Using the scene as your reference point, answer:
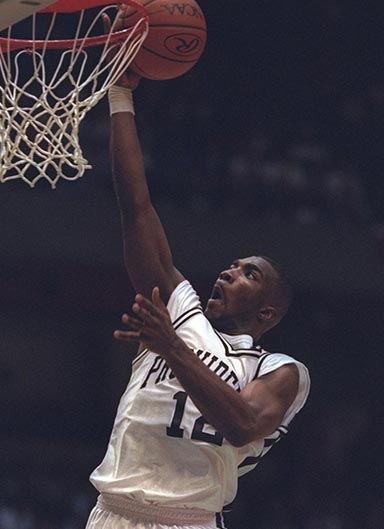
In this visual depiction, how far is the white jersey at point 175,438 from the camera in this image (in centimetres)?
401

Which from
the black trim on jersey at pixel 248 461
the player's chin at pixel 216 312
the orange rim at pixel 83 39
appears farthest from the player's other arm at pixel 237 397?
the orange rim at pixel 83 39

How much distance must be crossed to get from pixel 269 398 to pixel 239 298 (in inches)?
18.1

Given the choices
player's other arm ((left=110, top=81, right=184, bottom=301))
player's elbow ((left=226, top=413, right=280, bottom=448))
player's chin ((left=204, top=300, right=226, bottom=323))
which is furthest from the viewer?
player's chin ((left=204, top=300, right=226, bottom=323))

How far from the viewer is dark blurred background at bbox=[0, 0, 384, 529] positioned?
357 inches

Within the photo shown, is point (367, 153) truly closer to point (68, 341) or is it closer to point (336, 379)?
point (336, 379)

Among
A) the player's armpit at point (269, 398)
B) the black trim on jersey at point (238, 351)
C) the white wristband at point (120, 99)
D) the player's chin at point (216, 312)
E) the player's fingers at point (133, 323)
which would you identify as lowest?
the player's armpit at point (269, 398)

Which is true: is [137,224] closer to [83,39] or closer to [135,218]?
[135,218]

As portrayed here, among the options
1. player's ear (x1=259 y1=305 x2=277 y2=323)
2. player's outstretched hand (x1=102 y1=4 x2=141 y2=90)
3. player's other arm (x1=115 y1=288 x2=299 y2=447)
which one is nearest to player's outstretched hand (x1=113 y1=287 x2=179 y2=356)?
player's other arm (x1=115 y1=288 x2=299 y2=447)

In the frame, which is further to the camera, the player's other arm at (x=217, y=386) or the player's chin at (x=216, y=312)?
the player's chin at (x=216, y=312)

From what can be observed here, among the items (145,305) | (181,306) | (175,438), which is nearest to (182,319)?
(181,306)

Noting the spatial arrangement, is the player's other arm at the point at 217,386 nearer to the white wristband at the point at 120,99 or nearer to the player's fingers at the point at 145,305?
the player's fingers at the point at 145,305

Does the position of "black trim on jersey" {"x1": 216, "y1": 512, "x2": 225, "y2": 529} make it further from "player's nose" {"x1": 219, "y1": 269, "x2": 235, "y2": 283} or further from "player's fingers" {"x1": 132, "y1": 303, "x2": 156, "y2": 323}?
"player's fingers" {"x1": 132, "y1": 303, "x2": 156, "y2": 323}

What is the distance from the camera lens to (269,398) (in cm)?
408

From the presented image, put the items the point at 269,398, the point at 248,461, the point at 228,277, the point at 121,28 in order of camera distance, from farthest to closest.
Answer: the point at 228,277 → the point at 248,461 → the point at 121,28 → the point at 269,398
